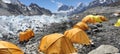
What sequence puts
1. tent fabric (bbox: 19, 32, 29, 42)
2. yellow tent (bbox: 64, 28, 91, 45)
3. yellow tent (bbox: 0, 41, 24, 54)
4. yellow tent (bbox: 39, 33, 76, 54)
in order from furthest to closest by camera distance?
tent fabric (bbox: 19, 32, 29, 42) → yellow tent (bbox: 64, 28, 91, 45) → yellow tent (bbox: 39, 33, 76, 54) → yellow tent (bbox: 0, 41, 24, 54)

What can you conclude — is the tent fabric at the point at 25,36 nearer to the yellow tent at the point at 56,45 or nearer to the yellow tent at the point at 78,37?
the yellow tent at the point at 78,37

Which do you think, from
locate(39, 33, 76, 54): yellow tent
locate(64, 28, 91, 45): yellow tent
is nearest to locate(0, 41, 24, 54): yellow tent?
locate(39, 33, 76, 54): yellow tent

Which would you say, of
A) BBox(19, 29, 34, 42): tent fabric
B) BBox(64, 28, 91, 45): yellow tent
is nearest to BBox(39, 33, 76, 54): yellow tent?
BBox(64, 28, 91, 45): yellow tent

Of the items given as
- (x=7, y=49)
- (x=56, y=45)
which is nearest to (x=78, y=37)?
(x=56, y=45)

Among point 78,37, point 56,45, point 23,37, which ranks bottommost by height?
point 56,45

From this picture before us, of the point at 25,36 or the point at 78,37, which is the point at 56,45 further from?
the point at 25,36

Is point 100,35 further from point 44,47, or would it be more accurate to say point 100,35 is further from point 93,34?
point 44,47

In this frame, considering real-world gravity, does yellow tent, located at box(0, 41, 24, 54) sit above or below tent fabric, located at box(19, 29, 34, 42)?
below

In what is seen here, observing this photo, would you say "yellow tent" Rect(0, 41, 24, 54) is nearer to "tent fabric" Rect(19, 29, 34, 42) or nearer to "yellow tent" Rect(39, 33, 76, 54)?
"yellow tent" Rect(39, 33, 76, 54)

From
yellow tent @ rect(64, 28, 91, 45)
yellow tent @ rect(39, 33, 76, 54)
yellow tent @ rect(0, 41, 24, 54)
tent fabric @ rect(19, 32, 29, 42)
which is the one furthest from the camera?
tent fabric @ rect(19, 32, 29, 42)

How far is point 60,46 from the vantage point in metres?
23.2

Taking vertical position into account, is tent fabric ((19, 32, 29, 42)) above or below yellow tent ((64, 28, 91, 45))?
above

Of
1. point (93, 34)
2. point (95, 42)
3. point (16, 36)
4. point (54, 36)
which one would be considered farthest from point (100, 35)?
point (16, 36)

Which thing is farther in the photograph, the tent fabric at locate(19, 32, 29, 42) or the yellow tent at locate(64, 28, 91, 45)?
the tent fabric at locate(19, 32, 29, 42)
